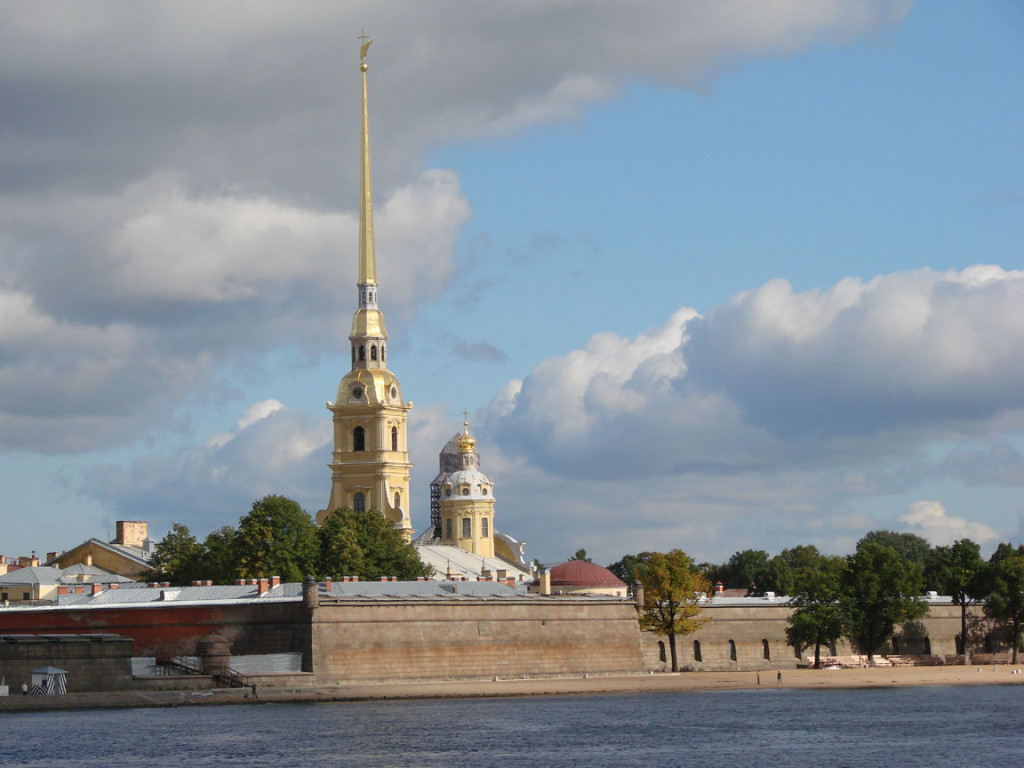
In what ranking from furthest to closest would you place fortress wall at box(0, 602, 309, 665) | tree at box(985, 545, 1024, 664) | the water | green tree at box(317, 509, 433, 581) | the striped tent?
1. tree at box(985, 545, 1024, 664)
2. green tree at box(317, 509, 433, 581)
3. fortress wall at box(0, 602, 309, 665)
4. the striped tent
5. the water

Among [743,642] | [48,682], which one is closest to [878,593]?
[743,642]

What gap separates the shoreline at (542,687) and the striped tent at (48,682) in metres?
0.52

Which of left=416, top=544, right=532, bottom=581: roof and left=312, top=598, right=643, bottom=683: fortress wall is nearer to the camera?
left=312, top=598, right=643, bottom=683: fortress wall

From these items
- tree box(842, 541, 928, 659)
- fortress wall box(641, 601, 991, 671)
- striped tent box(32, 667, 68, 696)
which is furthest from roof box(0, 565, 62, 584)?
tree box(842, 541, 928, 659)

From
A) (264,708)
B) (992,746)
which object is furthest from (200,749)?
(992,746)

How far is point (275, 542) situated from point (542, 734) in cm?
3574

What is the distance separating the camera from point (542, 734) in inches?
2379

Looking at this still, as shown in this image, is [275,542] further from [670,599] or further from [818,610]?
[818,610]

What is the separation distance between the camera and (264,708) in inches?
2778

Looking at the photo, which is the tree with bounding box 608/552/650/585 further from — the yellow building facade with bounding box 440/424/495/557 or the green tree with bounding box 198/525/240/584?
the green tree with bounding box 198/525/240/584

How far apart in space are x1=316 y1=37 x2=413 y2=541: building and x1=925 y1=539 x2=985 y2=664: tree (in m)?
38.3

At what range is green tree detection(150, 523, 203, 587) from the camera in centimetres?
9406

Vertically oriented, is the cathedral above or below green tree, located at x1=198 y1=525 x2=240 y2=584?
above

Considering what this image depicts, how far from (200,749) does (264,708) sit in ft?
45.4
